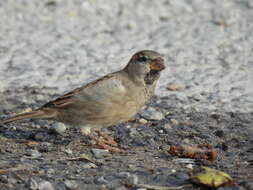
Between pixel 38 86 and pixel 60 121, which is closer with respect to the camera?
pixel 60 121

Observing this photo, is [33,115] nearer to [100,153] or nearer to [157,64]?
[100,153]

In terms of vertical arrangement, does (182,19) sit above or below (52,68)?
above

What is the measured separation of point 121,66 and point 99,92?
3007 millimetres

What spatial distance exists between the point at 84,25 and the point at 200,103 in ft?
12.6

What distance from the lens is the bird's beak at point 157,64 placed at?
612cm

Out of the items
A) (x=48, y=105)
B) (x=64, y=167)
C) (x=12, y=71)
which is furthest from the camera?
(x=12, y=71)

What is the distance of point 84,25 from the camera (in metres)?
10.6

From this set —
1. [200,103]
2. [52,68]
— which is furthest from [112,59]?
[200,103]

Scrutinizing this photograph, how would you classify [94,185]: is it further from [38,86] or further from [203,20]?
[203,20]

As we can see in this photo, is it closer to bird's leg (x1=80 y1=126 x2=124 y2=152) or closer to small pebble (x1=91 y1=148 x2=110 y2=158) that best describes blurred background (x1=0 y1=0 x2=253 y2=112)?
bird's leg (x1=80 y1=126 x2=124 y2=152)

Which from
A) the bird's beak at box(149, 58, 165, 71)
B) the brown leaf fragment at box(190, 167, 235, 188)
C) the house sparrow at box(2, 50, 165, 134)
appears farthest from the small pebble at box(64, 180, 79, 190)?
the bird's beak at box(149, 58, 165, 71)

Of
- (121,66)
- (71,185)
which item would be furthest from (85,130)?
(121,66)

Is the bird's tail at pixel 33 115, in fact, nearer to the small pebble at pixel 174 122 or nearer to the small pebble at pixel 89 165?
the small pebble at pixel 89 165

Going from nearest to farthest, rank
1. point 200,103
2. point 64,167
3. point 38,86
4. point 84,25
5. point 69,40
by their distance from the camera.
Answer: point 64,167 < point 200,103 < point 38,86 < point 69,40 < point 84,25
